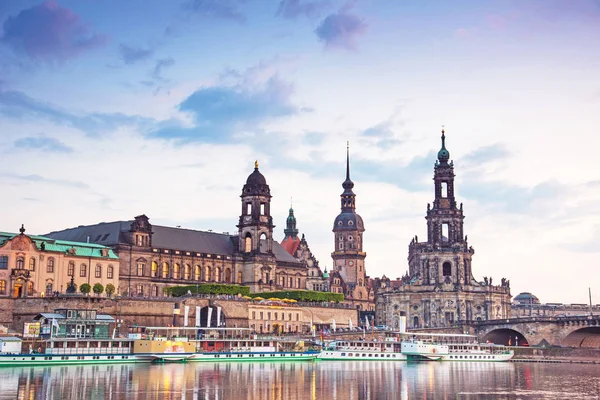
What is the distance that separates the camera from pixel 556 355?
10569 cm

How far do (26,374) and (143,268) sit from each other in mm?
47820

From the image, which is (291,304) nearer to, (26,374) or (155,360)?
(155,360)

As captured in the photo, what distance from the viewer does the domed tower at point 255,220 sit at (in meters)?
128

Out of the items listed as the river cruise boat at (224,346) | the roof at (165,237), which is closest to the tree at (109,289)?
the river cruise boat at (224,346)

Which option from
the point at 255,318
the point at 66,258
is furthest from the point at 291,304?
the point at 66,258

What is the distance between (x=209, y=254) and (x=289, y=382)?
200 ft

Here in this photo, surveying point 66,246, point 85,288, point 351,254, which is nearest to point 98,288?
point 85,288

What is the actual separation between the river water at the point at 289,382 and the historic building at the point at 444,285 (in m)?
47.3

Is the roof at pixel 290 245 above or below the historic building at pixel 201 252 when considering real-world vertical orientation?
above

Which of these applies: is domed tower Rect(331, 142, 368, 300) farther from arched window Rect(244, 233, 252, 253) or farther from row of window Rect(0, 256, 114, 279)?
row of window Rect(0, 256, 114, 279)

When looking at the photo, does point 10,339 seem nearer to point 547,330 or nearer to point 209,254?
point 209,254

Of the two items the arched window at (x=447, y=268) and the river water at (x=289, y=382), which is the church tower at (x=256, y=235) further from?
the river water at (x=289, y=382)

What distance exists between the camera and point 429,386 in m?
63.4

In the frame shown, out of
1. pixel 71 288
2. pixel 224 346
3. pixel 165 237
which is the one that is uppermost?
pixel 165 237
